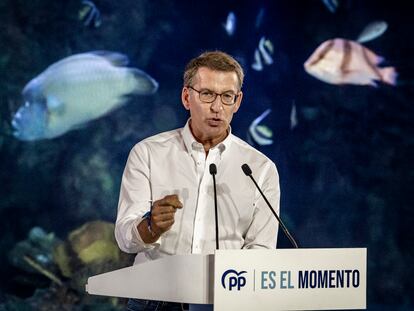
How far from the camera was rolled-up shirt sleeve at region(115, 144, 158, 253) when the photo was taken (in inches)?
93.4

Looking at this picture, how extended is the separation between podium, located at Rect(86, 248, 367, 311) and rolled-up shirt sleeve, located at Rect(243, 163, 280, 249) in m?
0.48

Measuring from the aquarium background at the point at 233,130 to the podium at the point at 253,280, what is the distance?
2447 mm

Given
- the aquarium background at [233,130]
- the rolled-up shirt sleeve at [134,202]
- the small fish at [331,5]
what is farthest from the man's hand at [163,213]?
the small fish at [331,5]

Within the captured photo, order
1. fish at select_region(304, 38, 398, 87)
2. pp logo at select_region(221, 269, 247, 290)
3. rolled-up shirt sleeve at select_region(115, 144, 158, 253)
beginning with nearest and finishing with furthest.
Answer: pp logo at select_region(221, 269, 247, 290) < rolled-up shirt sleeve at select_region(115, 144, 158, 253) < fish at select_region(304, 38, 398, 87)

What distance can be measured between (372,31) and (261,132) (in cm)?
106

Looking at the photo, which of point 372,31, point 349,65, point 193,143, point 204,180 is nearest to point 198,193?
point 204,180

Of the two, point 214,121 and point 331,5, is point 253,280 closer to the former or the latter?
point 214,121

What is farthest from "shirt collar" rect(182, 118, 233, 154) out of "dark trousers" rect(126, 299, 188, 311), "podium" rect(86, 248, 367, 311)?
"podium" rect(86, 248, 367, 311)

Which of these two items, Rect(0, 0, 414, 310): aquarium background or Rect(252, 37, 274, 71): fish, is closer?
Rect(0, 0, 414, 310): aquarium background

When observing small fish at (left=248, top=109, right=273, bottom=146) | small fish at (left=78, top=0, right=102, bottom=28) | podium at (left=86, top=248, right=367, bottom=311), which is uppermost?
small fish at (left=78, top=0, right=102, bottom=28)

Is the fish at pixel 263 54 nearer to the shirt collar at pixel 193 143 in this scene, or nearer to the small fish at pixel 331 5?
the small fish at pixel 331 5

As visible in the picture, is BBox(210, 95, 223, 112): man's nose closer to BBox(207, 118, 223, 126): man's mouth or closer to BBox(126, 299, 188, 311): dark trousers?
BBox(207, 118, 223, 126): man's mouth

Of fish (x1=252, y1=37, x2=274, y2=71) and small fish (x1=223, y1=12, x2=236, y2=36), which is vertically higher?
small fish (x1=223, y1=12, x2=236, y2=36)


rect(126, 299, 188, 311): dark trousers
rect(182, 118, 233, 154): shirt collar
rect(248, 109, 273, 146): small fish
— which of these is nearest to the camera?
rect(126, 299, 188, 311): dark trousers
